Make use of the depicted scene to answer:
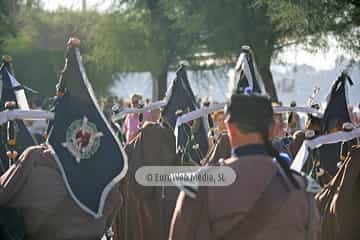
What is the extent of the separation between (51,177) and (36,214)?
28cm

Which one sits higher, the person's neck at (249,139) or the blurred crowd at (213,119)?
the person's neck at (249,139)

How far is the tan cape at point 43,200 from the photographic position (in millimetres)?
6457

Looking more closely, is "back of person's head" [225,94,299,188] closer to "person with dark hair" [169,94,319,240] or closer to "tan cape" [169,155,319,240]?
"person with dark hair" [169,94,319,240]

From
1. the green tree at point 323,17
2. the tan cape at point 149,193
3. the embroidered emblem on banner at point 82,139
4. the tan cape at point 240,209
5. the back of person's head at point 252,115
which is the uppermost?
the green tree at point 323,17

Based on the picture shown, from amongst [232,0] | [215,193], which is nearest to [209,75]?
[232,0]

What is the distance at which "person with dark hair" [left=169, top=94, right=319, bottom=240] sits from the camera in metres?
4.59

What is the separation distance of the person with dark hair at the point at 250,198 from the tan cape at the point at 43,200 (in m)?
1.98

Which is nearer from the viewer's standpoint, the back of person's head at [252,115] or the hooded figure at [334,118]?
the back of person's head at [252,115]

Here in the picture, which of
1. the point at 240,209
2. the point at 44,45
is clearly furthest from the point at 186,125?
the point at 44,45

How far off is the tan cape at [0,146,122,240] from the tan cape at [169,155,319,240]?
78.2 inches

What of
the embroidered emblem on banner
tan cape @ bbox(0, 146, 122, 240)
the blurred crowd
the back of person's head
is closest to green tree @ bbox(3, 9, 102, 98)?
the blurred crowd

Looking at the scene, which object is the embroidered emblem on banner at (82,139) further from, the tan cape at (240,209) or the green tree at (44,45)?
the green tree at (44,45)

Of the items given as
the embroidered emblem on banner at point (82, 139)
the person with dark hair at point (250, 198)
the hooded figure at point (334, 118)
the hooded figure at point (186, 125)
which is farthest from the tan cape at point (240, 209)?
the hooded figure at point (186, 125)

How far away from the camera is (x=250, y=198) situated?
15.1ft
